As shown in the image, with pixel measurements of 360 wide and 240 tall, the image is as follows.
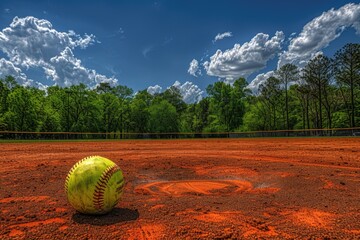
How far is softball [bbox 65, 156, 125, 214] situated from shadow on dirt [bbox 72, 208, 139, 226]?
0.09 m

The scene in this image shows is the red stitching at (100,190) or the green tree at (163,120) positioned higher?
the green tree at (163,120)

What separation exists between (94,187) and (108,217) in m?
0.58

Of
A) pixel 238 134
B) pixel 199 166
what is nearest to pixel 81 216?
pixel 199 166

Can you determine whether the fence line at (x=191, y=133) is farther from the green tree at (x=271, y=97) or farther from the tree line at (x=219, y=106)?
the green tree at (x=271, y=97)

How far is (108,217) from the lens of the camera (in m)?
4.05

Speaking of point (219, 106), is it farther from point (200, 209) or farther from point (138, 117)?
point (200, 209)

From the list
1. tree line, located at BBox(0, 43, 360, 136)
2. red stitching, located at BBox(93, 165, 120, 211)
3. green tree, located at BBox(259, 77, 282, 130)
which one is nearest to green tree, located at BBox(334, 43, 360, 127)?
tree line, located at BBox(0, 43, 360, 136)

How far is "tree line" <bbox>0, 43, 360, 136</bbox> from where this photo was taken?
157 feet

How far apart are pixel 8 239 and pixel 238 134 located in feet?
168

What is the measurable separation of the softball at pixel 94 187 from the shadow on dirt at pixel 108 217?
87mm

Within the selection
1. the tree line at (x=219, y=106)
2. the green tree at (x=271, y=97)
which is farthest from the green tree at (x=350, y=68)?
the green tree at (x=271, y=97)

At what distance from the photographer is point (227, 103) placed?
64.3m

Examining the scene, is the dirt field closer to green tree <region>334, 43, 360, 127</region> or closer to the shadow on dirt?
the shadow on dirt

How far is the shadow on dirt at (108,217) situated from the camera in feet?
12.6
